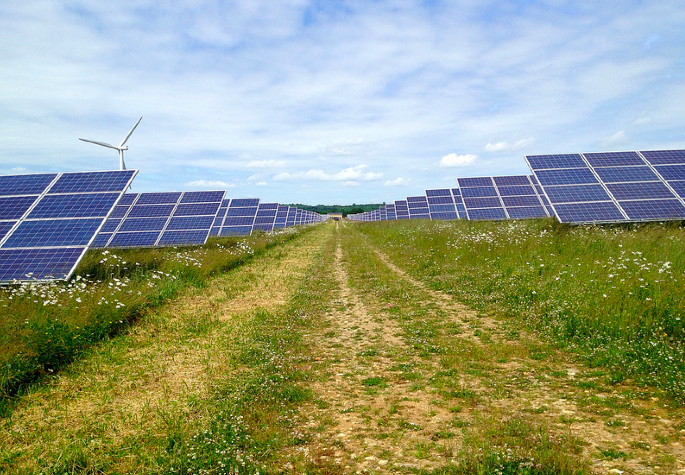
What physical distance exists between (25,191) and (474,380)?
18.2 metres

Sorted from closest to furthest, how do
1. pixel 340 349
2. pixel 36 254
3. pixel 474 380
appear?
pixel 474 380 < pixel 340 349 < pixel 36 254

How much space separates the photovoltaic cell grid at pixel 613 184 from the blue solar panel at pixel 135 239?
20.6 m

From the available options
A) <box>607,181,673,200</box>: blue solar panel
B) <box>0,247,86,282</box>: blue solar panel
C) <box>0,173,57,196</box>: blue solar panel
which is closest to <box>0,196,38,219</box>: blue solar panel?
<box>0,173,57,196</box>: blue solar panel

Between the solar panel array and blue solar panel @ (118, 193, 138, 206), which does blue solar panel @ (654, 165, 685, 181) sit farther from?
blue solar panel @ (118, 193, 138, 206)

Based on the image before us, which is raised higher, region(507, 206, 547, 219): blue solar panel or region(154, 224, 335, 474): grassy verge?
region(507, 206, 547, 219): blue solar panel

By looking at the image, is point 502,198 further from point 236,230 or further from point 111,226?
point 111,226

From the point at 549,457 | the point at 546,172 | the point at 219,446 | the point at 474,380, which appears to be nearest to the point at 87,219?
the point at 219,446

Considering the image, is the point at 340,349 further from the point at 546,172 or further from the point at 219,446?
the point at 546,172

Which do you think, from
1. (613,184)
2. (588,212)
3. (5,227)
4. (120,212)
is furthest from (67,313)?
(613,184)

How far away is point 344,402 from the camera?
18.0ft

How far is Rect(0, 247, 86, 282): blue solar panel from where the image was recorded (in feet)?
34.8

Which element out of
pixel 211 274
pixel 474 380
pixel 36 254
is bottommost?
pixel 474 380

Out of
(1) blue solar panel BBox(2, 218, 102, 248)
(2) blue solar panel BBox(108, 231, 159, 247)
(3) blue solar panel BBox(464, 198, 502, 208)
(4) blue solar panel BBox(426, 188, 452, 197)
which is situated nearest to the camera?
(1) blue solar panel BBox(2, 218, 102, 248)

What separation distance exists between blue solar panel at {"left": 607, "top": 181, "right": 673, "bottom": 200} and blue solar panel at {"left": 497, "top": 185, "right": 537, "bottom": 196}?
10784 mm
